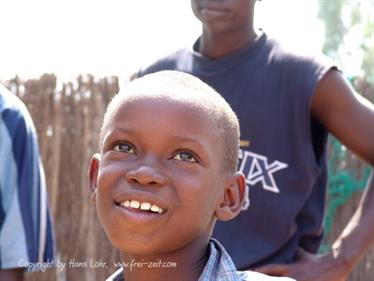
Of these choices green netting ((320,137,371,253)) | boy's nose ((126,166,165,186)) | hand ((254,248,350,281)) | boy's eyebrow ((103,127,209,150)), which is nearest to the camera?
boy's nose ((126,166,165,186))

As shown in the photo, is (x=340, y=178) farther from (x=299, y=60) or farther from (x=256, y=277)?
(x=256, y=277)

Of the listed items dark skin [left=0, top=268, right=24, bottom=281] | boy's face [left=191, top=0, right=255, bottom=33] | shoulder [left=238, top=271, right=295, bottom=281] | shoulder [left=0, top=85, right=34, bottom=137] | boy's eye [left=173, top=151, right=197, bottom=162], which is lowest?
dark skin [left=0, top=268, right=24, bottom=281]

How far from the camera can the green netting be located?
21.8 ft

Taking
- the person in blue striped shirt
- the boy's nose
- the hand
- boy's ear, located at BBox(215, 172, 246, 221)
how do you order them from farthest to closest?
the person in blue striped shirt, the hand, boy's ear, located at BBox(215, 172, 246, 221), the boy's nose

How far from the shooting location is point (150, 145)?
2635mm

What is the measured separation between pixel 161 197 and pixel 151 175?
6 centimetres

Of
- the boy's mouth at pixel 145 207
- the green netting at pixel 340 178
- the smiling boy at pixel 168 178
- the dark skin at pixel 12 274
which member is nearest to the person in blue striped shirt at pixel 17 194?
the dark skin at pixel 12 274

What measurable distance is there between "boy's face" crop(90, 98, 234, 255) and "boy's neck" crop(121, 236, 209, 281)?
4 cm

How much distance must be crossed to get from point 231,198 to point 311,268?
961 mm

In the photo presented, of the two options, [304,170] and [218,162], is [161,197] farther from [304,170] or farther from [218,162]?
[304,170]

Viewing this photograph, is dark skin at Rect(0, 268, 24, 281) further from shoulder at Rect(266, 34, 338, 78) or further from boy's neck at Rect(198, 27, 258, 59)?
shoulder at Rect(266, 34, 338, 78)

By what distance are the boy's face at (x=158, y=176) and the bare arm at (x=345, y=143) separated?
0.98 m

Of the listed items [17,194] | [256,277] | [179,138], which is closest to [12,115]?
[17,194]

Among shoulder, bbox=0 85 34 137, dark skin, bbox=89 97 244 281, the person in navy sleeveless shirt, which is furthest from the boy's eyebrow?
shoulder, bbox=0 85 34 137
